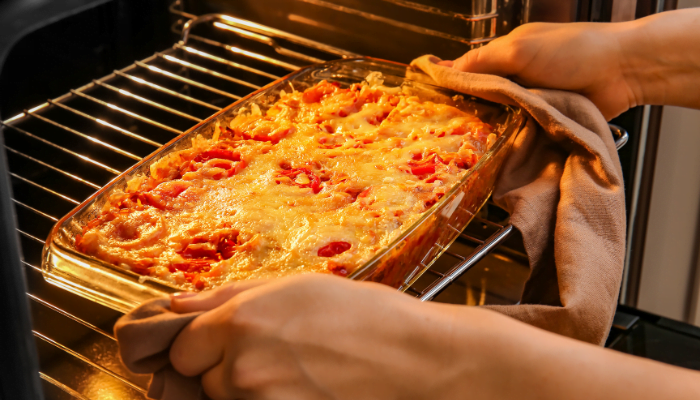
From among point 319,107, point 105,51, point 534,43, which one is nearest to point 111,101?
point 105,51

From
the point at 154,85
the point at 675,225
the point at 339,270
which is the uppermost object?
the point at 154,85

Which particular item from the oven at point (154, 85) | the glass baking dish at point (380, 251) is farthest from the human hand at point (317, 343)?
the oven at point (154, 85)

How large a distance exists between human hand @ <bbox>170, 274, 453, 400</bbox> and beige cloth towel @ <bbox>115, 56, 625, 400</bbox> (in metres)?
0.28

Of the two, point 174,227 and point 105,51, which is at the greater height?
point 105,51

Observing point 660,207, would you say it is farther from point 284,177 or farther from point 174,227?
point 174,227

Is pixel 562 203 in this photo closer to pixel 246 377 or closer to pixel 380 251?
pixel 380 251

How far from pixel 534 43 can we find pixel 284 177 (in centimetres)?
45

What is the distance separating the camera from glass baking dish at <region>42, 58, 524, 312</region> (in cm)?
74

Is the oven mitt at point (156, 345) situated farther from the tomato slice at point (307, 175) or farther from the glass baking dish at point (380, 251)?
the tomato slice at point (307, 175)

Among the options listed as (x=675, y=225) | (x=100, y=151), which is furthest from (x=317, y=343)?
(x=675, y=225)

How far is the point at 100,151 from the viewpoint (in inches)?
47.3

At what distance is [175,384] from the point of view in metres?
0.58

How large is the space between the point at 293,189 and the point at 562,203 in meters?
0.38

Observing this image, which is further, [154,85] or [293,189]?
[154,85]
